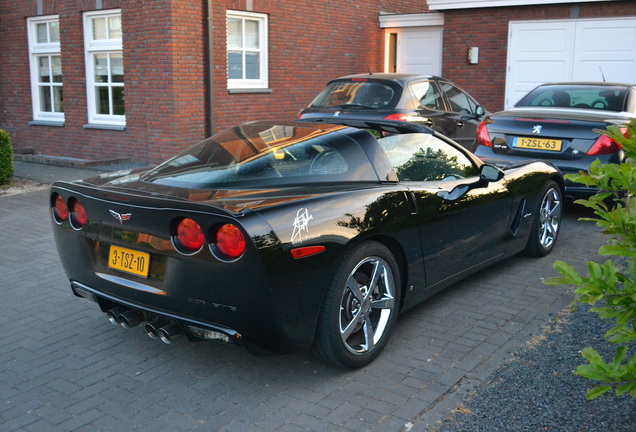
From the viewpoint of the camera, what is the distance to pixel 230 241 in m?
3.48

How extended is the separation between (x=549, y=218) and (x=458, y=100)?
4.91 m

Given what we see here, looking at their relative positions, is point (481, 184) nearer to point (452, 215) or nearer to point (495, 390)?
point (452, 215)

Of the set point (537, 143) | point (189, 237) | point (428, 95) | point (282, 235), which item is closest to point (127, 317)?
point (189, 237)

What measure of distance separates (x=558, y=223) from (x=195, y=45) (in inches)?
297

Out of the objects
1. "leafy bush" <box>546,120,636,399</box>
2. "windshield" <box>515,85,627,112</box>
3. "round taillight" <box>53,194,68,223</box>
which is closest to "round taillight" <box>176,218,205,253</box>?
"round taillight" <box>53,194,68,223</box>

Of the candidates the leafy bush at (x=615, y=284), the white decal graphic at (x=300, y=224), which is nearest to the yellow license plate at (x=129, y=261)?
the white decal graphic at (x=300, y=224)

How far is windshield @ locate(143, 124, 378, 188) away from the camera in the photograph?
4086 mm

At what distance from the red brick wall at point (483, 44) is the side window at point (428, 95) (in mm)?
5425

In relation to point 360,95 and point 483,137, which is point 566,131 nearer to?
point 483,137

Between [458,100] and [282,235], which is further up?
[458,100]

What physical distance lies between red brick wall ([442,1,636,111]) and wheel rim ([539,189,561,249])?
9.13m

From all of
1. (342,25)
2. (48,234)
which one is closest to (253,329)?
(48,234)

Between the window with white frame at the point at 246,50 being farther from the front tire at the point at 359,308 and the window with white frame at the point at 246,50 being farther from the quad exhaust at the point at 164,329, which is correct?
the quad exhaust at the point at 164,329

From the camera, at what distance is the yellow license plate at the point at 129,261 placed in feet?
12.3
